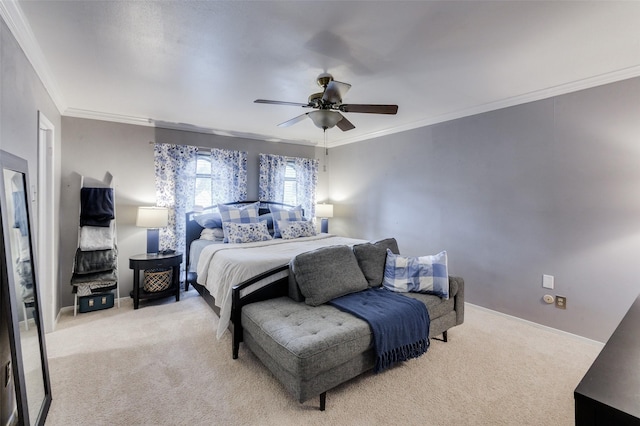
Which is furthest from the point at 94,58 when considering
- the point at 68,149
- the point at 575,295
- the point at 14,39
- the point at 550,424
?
the point at 575,295

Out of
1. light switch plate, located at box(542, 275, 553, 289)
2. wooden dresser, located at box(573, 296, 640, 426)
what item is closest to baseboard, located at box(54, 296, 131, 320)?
wooden dresser, located at box(573, 296, 640, 426)

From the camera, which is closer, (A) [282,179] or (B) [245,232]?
(B) [245,232]

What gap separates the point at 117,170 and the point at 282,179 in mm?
2459

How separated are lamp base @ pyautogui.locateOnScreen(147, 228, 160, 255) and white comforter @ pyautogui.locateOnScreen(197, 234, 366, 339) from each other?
3.31 feet

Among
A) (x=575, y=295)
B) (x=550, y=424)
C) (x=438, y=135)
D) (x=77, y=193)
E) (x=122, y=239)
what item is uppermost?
(x=438, y=135)

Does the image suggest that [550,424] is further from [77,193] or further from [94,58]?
[77,193]

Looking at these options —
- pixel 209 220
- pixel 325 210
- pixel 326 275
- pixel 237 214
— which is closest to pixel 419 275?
pixel 326 275

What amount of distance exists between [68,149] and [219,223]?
1992 millimetres

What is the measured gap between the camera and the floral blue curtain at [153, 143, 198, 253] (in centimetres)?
409

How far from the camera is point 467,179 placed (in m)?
3.65

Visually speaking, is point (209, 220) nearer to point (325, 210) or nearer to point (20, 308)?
point (325, 210)

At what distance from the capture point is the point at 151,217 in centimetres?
371

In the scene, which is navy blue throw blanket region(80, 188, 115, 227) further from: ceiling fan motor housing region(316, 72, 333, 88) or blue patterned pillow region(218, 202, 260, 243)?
ceiling fan motor housing region(316, 72, 333, 88)

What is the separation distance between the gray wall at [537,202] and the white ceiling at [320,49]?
0.32m
